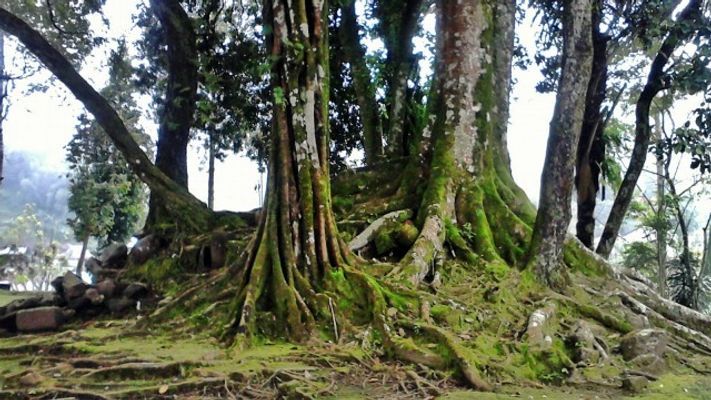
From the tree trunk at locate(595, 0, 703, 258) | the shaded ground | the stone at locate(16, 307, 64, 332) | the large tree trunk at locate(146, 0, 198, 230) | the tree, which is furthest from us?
the tree

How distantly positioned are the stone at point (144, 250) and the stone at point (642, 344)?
5746 millimetres

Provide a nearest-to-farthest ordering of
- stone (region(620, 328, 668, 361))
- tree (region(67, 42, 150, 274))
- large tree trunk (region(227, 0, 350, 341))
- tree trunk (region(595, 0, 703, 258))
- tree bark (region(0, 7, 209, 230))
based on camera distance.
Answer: stone (region(620, 328, 668, 361)) → large tree trunk (region(227, 0, 350, 341)) → tree bark (region(0, 7, 209, 230)) → tree trunk (region(595, 0, 703, 258)) → tree (region(67, 42, 150, 274))

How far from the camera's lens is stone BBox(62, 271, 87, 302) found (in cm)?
657

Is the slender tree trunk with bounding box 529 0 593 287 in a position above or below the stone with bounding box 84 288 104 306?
above

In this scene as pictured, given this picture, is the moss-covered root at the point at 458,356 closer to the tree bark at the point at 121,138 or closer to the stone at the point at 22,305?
the tree bark at the point at 121,138

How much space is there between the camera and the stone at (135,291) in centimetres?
679

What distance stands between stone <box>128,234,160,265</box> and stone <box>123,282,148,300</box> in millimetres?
857

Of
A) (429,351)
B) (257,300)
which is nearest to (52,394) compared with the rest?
(257,300)

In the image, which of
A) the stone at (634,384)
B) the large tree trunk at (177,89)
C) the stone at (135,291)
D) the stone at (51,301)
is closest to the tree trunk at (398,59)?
the large tree trunk at (177,89)

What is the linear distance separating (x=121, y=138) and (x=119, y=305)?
7.59ft

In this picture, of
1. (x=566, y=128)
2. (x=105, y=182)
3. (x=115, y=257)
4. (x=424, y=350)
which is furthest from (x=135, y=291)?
(x=105, y=182)

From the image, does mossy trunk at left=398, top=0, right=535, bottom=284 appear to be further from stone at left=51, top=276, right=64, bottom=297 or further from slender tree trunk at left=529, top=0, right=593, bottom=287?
stone at left=51, top=276, right=64, bottom=297

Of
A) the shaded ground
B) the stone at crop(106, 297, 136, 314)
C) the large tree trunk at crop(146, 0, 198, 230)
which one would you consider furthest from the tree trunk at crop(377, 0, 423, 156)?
the shaded ground

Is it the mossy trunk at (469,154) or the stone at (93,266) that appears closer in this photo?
the mossy trunk at (469,154)
